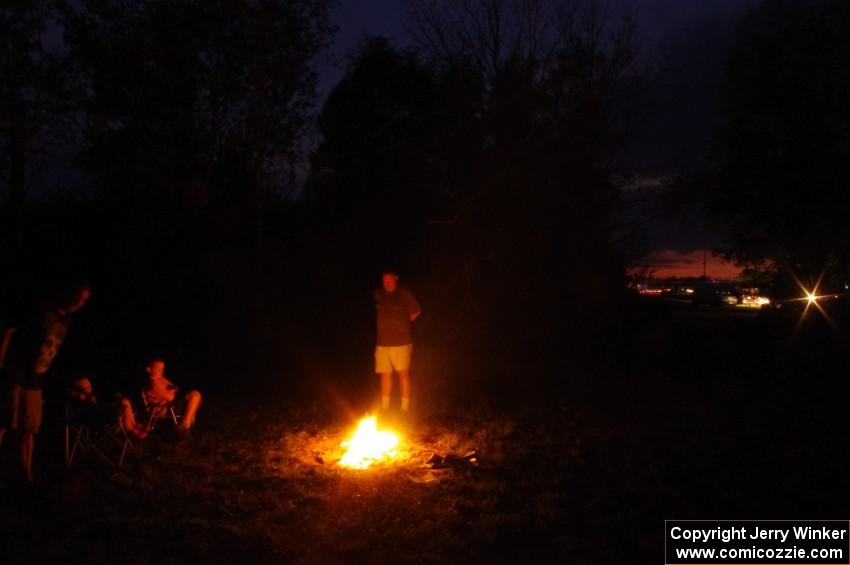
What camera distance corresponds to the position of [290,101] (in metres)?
12.9

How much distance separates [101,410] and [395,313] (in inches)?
122

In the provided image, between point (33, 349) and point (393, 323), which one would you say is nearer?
point (33, 349)

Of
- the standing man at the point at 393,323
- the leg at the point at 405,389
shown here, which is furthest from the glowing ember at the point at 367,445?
the standing man at the point at 393,323

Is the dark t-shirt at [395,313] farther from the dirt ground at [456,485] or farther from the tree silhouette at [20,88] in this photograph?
the tree silhouette at [20,88]

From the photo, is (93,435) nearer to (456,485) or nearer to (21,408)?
(21,408)

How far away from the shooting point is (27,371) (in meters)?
5.55

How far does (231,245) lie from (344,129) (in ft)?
14.7

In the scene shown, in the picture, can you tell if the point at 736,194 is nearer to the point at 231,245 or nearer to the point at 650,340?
the point at 650,340

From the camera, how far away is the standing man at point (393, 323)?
7.56 metres

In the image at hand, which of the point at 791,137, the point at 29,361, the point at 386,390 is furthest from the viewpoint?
the point at 791,137

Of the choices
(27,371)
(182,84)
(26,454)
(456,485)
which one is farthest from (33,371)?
(182,84)

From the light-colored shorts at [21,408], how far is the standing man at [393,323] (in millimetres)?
3439

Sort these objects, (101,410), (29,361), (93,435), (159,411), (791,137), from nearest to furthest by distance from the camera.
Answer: (29,361) → (101,410) → (93,435) → (159,411) → (791,137)

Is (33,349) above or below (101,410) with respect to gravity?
above
